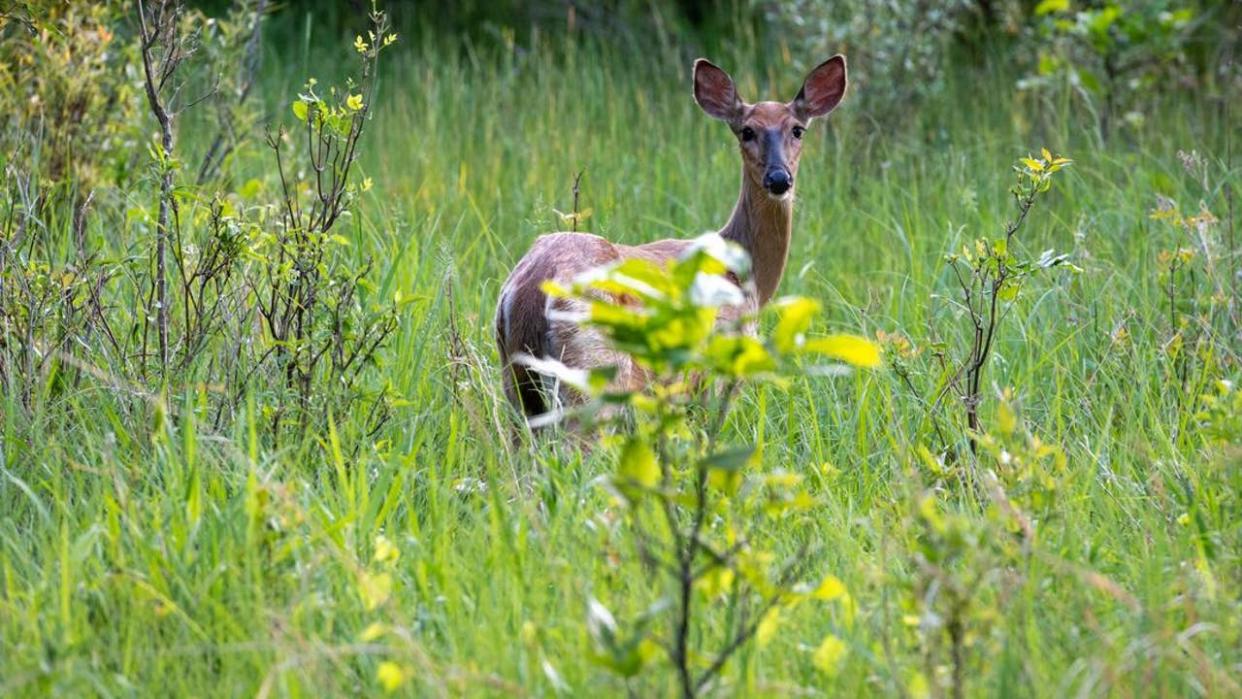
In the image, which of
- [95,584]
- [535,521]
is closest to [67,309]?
[95,584]

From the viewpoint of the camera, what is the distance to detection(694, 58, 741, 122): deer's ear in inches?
230

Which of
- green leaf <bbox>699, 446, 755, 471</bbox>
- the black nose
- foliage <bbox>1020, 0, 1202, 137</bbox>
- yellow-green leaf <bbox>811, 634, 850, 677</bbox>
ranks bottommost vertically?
yellow-green leaf <bbox>811, 634, 850, 677</bbox>

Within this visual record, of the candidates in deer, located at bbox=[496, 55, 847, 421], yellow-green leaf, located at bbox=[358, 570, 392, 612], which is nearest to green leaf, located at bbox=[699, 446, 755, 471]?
yellow-green leaf, located at bbox=[358, 570, 392, 612]

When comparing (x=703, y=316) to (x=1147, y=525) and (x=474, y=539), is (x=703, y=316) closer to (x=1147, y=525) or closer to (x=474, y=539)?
(x=474, y=539)

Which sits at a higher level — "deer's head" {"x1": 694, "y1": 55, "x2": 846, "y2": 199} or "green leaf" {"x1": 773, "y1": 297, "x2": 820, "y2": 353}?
"deer's head" {"x1": 694, "y1": 55, "x2": 846, "y2": 199}

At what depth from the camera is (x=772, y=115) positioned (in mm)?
5734

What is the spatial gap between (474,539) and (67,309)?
1.47 m

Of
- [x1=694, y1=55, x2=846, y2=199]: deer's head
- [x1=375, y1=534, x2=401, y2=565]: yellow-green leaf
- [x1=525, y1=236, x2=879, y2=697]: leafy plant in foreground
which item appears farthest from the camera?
[x1=694, y1=55, x2=846, y2=199]: deer's head

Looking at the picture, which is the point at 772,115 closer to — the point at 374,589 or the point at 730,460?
the point at 374,589

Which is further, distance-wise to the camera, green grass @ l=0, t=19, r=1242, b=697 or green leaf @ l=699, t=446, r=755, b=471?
green grass @ l=0, t=19, r=1242, b=697

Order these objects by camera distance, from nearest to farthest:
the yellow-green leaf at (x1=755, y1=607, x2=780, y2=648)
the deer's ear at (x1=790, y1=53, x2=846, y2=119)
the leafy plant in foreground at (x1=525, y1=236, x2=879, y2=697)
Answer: the leafy plant in foreground at (x1=525, y1=236, x2=879, y2=697) < the yellow-green leaf at (x1=755, y1=607, x2=780, y2=648) < the deer's ear at (x1=790, y1=53, x2=846, y2=119)

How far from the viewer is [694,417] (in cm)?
405

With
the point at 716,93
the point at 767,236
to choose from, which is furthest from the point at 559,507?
the point at 716,93

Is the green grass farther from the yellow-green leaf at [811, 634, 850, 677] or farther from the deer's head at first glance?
the deer's head
